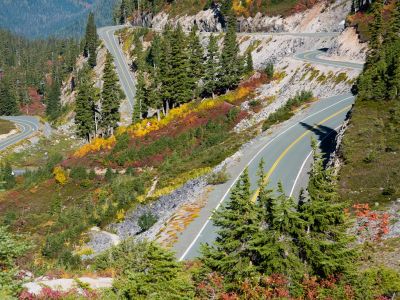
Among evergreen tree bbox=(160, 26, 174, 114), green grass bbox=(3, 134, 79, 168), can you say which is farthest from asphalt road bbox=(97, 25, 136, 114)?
evergreen tree bbox=(160, 26, 174, 114)

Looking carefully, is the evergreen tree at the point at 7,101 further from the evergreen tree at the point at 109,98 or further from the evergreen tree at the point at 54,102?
the evergreen tree at the point at 109,98

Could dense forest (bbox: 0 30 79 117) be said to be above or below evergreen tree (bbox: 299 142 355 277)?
below

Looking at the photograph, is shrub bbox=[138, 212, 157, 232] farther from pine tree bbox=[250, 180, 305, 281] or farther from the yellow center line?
pine tree bbox=[250, 180, 305, 281]

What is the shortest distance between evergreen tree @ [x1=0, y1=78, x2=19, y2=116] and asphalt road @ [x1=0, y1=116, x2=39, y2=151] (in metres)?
15.3

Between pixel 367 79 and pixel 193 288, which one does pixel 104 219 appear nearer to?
pixel 193 288

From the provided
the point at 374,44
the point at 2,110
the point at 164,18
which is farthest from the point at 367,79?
the point at 2,110

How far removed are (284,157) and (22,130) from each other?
293ft

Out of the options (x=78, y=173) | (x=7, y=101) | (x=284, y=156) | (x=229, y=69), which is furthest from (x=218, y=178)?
(x=7, y=101)

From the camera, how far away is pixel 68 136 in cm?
10562

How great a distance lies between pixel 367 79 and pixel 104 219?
24.1 meters

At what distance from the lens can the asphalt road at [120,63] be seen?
108 m

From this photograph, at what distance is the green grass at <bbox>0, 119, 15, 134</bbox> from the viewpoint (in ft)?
340

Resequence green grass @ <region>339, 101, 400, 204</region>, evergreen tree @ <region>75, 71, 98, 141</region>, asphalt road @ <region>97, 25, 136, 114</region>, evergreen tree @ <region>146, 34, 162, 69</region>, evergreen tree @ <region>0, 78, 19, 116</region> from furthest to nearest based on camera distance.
A: evergreen tree @ <region>0, 78, 19, 116</region>
asphalt road @ <region>97, 25, 136, 114</region>
evergreen tree @ <region>146, 34, 162, 69</region>
evergreen tree @ <region>75, 71, 98, 141</region>
green grass @ <region>339, 101, 400, 204</region>

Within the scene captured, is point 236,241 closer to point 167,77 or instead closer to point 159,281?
point 159,281
